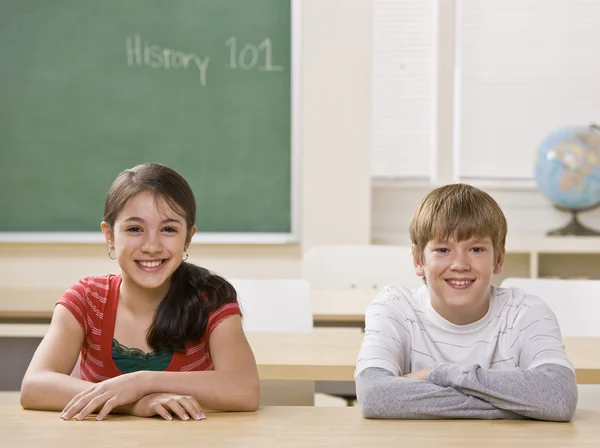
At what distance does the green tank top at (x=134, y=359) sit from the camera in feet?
5.75

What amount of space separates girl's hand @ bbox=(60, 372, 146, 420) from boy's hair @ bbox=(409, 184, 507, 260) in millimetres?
620

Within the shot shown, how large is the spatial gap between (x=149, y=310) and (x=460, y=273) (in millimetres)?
616

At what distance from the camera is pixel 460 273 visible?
66.8 inches

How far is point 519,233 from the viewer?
4340 millimetres

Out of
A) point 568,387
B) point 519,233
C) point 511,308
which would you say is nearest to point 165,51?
point 519,233

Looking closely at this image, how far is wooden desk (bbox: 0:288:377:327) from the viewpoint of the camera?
8.89ft

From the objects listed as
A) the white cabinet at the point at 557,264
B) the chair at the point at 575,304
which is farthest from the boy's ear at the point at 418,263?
the white cabinet at the point at 557,264

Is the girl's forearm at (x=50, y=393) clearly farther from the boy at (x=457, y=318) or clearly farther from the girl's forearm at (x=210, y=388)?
the boy at (x=457, y=318)

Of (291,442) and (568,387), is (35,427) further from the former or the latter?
(568,387)

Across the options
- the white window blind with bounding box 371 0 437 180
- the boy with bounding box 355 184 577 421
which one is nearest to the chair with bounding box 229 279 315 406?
the boy with bounding box 355 184 577 421

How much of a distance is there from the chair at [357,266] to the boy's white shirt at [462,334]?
148cm

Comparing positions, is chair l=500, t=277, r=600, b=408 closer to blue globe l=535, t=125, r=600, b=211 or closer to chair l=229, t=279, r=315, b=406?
chair l=229, t=279, r=315, b=406

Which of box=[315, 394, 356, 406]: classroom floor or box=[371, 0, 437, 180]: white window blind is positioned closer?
box=[315, 394, 356, 406]: classroom floor

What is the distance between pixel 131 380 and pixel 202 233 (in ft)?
8.47
